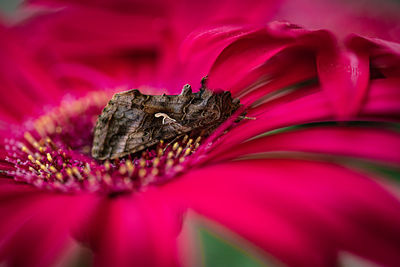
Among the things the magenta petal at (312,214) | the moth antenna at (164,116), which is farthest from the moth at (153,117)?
the magenta petal at (312,214)

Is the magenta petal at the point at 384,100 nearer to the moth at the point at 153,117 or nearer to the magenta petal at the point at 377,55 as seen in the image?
the magenta petal at the point at 377,55

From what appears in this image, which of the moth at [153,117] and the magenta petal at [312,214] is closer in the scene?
the magenta petal at [312,214]

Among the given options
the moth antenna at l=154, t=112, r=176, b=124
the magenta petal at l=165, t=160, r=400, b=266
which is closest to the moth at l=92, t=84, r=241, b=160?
the moth antenna at l=154, t=112, r=176, b=124

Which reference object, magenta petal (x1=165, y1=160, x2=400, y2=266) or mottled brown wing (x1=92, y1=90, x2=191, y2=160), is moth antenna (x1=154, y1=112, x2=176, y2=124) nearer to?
mottled brown wing (x1=92, y1=90, x2=191, y2=160)

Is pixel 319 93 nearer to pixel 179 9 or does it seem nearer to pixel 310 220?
pixel 310 220

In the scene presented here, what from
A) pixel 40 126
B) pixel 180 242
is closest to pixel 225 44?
pixel 180 242

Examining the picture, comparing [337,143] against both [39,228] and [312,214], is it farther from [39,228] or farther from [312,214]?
[39,228]

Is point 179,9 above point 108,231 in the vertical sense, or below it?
above

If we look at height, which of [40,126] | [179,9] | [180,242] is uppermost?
[179,9]
